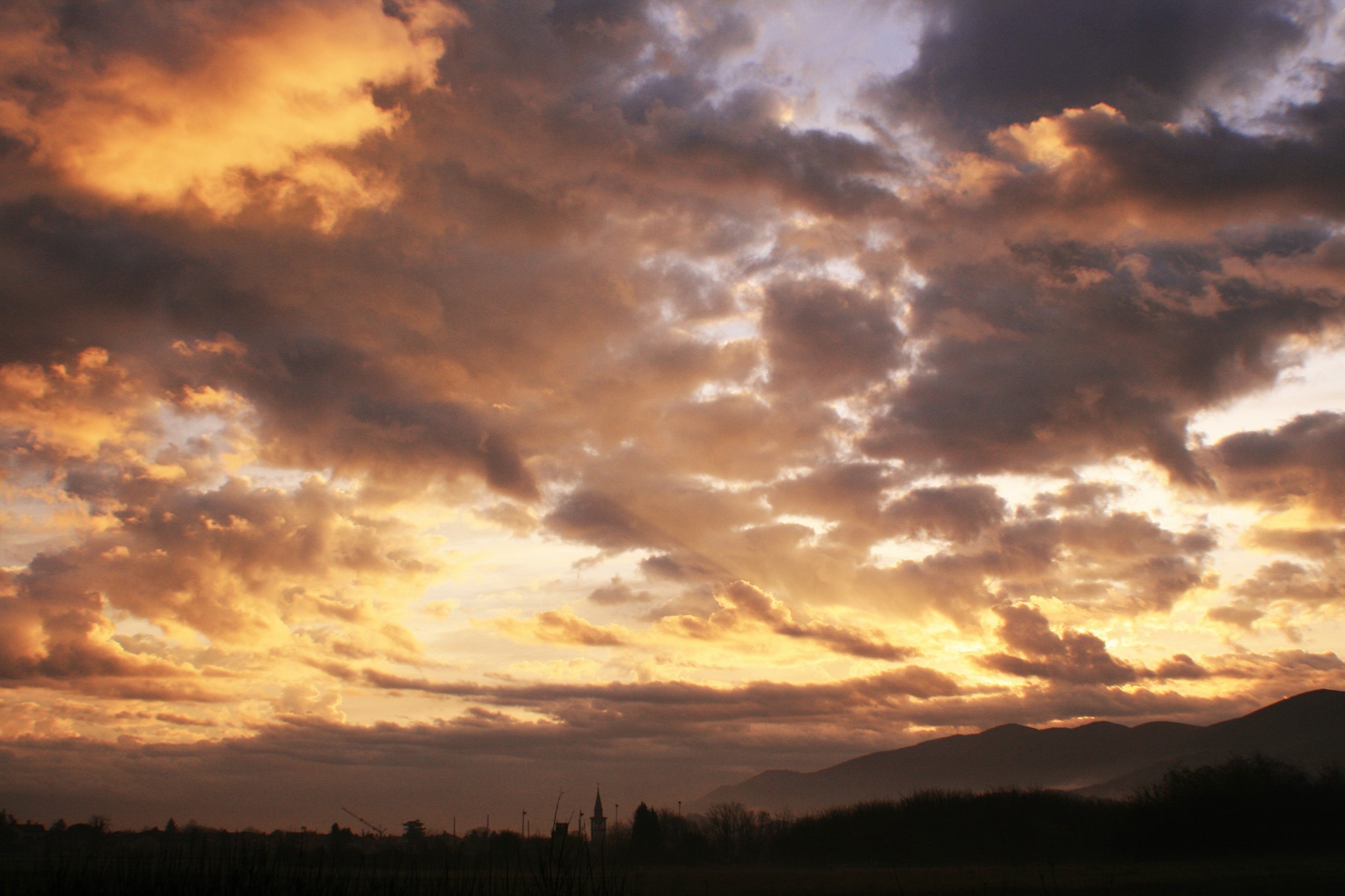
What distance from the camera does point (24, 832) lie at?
9494cm

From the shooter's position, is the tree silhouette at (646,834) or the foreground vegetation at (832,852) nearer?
the foreground vegetation at (832,852)

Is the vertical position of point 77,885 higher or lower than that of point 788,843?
higher

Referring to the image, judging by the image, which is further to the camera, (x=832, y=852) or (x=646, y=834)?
(x=646, y=834)

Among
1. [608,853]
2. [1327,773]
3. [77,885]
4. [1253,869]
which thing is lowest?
[608,853]

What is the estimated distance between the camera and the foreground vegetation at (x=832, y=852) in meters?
17.0

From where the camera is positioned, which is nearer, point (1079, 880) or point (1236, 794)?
point (1079, 880)

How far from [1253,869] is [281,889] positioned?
99371 mm

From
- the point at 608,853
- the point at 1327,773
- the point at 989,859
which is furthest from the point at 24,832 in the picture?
the point at 1327,773

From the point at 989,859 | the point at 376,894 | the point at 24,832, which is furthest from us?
the point at 989,859

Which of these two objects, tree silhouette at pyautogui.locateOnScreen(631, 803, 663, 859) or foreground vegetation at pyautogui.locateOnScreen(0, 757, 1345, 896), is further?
tree silhouette at pyautogui.locateOnScreen(631, 803, 663, 859)

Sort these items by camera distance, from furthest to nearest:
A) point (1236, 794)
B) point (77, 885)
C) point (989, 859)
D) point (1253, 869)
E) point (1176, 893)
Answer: point (989, 859)
point (1236, 794)
point (1253, 869)
point (1176, 893)
point (77, 885)

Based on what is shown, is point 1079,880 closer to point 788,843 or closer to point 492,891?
point 788,843

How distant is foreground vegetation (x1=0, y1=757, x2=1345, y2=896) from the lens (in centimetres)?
1703

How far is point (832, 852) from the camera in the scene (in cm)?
14275
